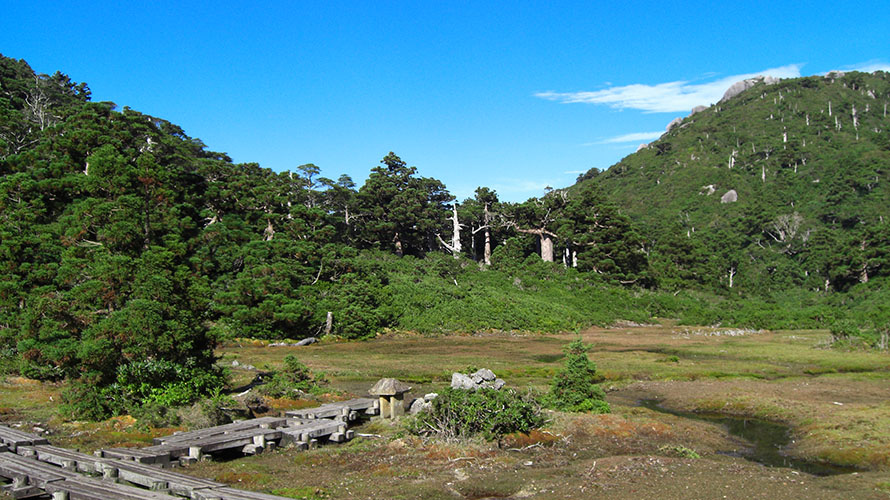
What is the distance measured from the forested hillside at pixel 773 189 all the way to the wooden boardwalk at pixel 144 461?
7490 centimetres

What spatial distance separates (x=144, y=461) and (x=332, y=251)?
4363 cm

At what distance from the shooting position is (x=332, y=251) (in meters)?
56.5

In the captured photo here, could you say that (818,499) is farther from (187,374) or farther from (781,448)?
(187,374)

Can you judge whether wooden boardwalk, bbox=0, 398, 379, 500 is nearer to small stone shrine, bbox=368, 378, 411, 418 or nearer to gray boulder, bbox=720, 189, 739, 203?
small stone shrine, bbox=368, 378, 411, 418

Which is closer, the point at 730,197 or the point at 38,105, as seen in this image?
the point at 38,105

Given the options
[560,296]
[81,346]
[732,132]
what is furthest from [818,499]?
[732,132]

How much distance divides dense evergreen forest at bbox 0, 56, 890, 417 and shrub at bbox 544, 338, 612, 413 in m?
12.3

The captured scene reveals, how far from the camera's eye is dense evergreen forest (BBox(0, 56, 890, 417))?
2095 centimetres

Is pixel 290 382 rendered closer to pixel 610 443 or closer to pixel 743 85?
pixel 610 443

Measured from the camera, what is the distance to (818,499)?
12.2 metres

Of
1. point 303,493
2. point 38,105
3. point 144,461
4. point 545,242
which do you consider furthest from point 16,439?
point 545,242

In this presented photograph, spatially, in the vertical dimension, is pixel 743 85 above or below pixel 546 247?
above

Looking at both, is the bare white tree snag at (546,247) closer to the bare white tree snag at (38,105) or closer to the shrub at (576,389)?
the bare white tree snag at (38,105)

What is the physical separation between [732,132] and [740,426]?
149228mm
